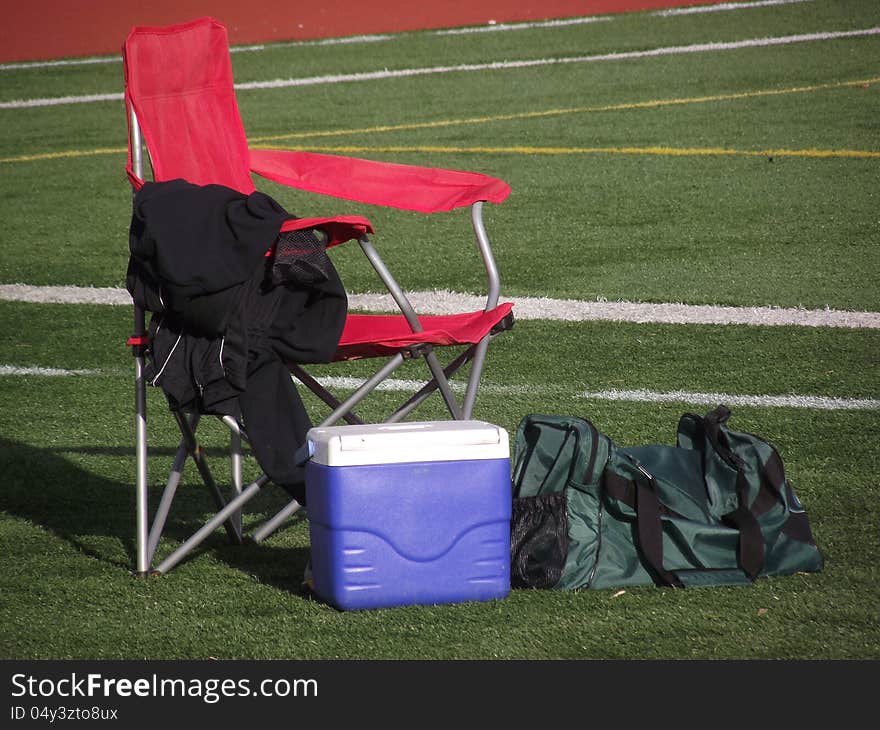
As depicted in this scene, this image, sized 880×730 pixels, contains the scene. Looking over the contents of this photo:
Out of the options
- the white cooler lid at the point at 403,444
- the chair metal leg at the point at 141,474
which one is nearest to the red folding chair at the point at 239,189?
the chair metal leg at the point at 141,474

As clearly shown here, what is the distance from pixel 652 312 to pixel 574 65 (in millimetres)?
9085

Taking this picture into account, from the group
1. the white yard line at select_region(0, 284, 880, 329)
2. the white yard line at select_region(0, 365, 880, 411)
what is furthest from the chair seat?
the white yard line at select_region(0, 284, 880, 329)

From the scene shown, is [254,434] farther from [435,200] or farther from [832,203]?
[832,203]

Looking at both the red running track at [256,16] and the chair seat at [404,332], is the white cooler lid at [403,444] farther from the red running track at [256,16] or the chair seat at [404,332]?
the red running track at [256,16]

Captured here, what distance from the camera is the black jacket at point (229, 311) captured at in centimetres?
341

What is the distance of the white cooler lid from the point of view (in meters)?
3.28

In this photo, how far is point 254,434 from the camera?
354cm

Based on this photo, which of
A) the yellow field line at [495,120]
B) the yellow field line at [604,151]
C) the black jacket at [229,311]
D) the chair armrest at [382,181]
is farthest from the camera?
the yellow field line at [495,120]

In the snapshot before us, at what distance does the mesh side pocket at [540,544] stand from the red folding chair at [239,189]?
0.34 m

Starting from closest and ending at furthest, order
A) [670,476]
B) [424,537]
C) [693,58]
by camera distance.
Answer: [424,537], [670,476], [693,58]

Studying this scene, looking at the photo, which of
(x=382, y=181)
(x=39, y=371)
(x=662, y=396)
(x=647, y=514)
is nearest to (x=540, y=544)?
(x=647, y=514)

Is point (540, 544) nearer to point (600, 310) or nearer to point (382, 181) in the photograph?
point (382, 181)

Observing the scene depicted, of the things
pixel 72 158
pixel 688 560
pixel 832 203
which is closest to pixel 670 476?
pixel 688 560

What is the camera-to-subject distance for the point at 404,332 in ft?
12.3
